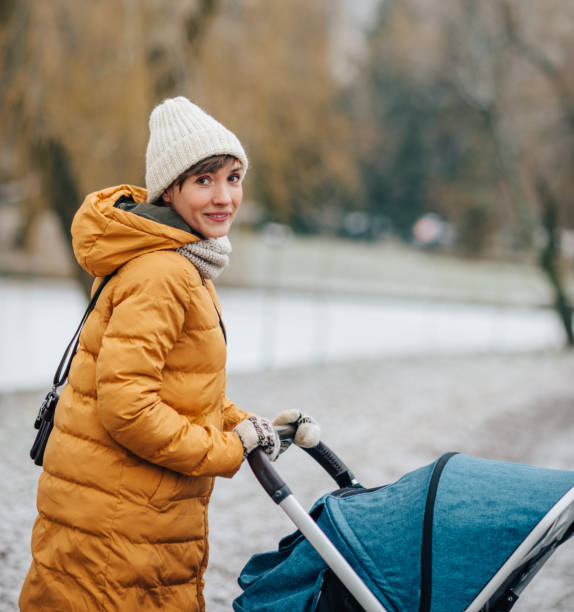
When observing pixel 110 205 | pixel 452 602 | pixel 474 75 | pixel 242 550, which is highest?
pixel 474 75

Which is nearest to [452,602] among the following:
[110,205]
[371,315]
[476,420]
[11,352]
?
[110,205]

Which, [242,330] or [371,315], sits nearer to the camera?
[242,330]

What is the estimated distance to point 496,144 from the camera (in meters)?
13.7

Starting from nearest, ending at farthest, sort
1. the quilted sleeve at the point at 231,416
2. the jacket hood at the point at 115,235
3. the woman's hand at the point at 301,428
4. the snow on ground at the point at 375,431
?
the jacket hood at the point at 115,235 < the woman's hand at the point at 301,428 < the quilted sleeve at the point at 231,416 < the snow on ground at the point at 375,431

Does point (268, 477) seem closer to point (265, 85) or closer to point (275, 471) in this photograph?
point (275, 471)

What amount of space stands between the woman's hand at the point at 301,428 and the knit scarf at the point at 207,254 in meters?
0.50

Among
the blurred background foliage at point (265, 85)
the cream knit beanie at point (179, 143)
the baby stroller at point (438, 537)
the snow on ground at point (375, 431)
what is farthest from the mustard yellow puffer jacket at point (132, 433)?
the blurred background foliage at point (265, 85)

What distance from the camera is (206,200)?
218cm

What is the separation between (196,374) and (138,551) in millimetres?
498

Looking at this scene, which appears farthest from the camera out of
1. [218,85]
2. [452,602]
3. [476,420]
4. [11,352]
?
[218,85]

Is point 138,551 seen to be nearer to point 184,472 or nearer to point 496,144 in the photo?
point 184,472

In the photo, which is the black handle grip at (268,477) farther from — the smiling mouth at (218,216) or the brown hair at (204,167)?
the brown hair at (204,167)

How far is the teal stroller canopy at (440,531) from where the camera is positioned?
6.66ft

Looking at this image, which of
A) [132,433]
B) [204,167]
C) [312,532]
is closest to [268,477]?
[312,532]
